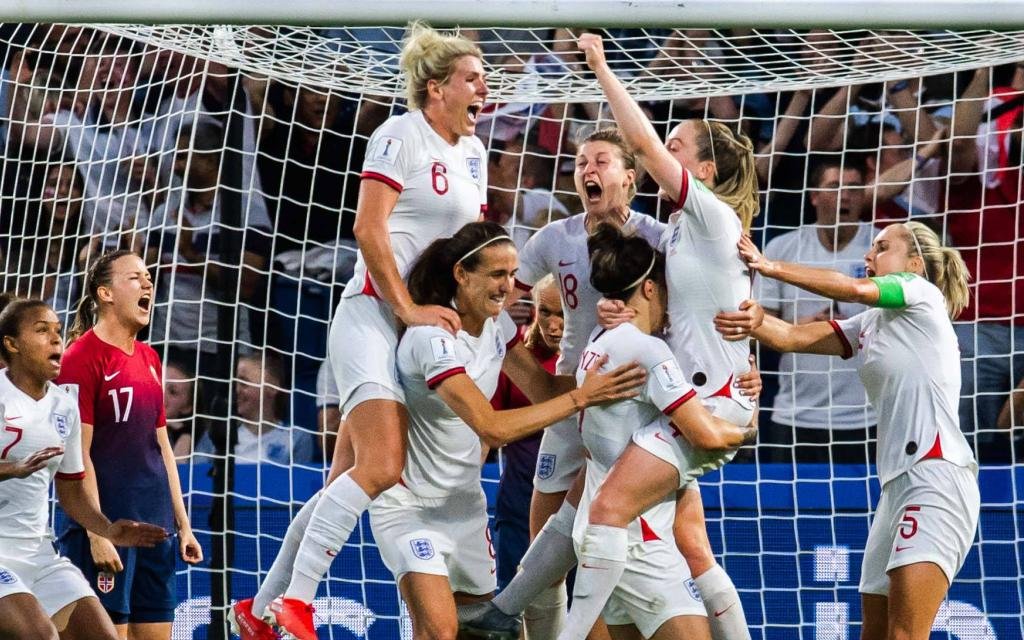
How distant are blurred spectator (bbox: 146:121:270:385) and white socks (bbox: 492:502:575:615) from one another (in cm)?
289

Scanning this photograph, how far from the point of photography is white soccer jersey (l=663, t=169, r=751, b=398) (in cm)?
448

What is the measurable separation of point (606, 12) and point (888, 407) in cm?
159

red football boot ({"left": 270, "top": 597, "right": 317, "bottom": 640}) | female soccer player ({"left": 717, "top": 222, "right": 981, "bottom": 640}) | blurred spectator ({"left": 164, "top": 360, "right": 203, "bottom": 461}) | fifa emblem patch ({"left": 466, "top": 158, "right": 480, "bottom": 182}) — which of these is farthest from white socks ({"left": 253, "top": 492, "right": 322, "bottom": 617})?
blurred spectator ({"left": 164, "top": 360, "right": 203, "bottom": 461})

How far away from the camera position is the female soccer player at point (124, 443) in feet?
18.3

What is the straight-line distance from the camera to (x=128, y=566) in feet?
18.4

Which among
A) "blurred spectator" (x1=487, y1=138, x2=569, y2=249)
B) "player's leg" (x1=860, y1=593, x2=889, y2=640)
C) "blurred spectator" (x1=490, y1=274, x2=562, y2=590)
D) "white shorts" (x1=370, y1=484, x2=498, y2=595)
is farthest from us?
"blurred spectator" (x1=487, y1=138, x2=569, y2=249)

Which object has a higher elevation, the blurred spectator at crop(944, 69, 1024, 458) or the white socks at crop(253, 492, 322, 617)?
the blurred spectator at crop(944, 69, 1024, 458)

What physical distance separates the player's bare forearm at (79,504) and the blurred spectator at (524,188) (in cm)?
294

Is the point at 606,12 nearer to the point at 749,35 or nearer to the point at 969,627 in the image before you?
the point at 749,35

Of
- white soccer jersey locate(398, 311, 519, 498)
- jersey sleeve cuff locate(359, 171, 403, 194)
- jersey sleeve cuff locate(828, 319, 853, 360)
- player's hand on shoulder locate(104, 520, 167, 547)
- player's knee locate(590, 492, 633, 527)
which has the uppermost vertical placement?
jersey sleeve cuff locate(359, 171, 403, 194)

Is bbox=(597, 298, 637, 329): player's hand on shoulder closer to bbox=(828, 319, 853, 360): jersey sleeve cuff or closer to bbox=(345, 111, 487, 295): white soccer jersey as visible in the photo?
bbox=(345, 111, 487, 295): white soccer jersey

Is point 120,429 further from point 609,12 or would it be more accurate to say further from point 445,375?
point 609,12

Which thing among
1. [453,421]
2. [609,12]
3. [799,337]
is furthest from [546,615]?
[609,12]

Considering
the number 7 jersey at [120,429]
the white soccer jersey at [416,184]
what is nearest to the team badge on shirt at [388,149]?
the white soccer jersey at [416,184]
